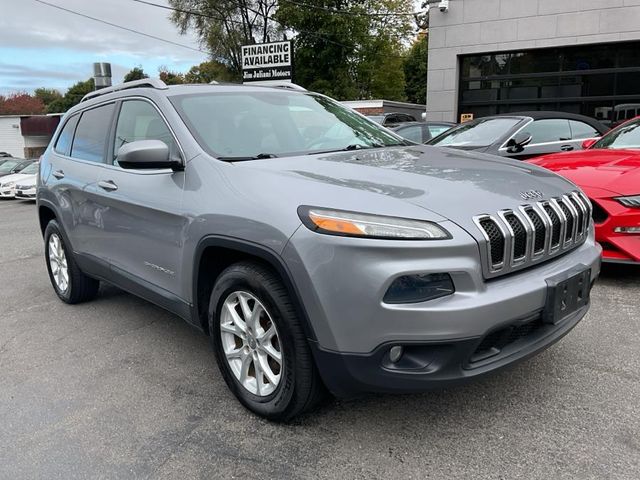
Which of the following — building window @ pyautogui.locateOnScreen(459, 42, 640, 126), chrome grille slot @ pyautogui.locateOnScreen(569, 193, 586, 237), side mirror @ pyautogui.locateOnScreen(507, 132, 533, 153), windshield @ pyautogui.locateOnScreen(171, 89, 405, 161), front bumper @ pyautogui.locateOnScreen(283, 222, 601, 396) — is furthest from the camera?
building window @ pyautogui.locateOnScreen(459, 42, 640, 126)

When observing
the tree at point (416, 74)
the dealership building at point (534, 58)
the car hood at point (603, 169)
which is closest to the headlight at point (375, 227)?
the car hood at point (603, 169)

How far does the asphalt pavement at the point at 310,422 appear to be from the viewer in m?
2.45

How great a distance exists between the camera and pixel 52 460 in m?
2.60

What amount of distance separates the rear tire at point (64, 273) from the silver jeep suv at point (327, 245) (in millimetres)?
969

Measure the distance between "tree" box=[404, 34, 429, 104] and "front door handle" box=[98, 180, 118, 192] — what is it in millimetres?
53085

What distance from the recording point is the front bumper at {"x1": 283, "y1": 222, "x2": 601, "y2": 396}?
2201mm

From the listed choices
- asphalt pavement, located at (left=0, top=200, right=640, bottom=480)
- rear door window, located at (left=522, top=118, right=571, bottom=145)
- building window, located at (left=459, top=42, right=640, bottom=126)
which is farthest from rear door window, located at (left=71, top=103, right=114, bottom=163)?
building window, located at (left=459, top=42, right=640, bottom=126)

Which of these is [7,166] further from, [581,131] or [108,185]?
[581,131]

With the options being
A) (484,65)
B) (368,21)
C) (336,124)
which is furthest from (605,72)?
(368,21)

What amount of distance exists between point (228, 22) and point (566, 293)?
112 feet

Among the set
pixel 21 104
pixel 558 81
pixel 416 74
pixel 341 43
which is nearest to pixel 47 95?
pixel 21 104

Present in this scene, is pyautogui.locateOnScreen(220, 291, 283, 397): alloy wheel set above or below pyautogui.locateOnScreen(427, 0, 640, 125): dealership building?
below

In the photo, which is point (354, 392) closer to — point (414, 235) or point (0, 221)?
point (414, 235)

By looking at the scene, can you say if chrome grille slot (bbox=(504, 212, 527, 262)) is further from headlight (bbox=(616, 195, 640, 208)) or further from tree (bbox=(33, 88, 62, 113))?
tree (bbox=(33, 88, 62, 113))
